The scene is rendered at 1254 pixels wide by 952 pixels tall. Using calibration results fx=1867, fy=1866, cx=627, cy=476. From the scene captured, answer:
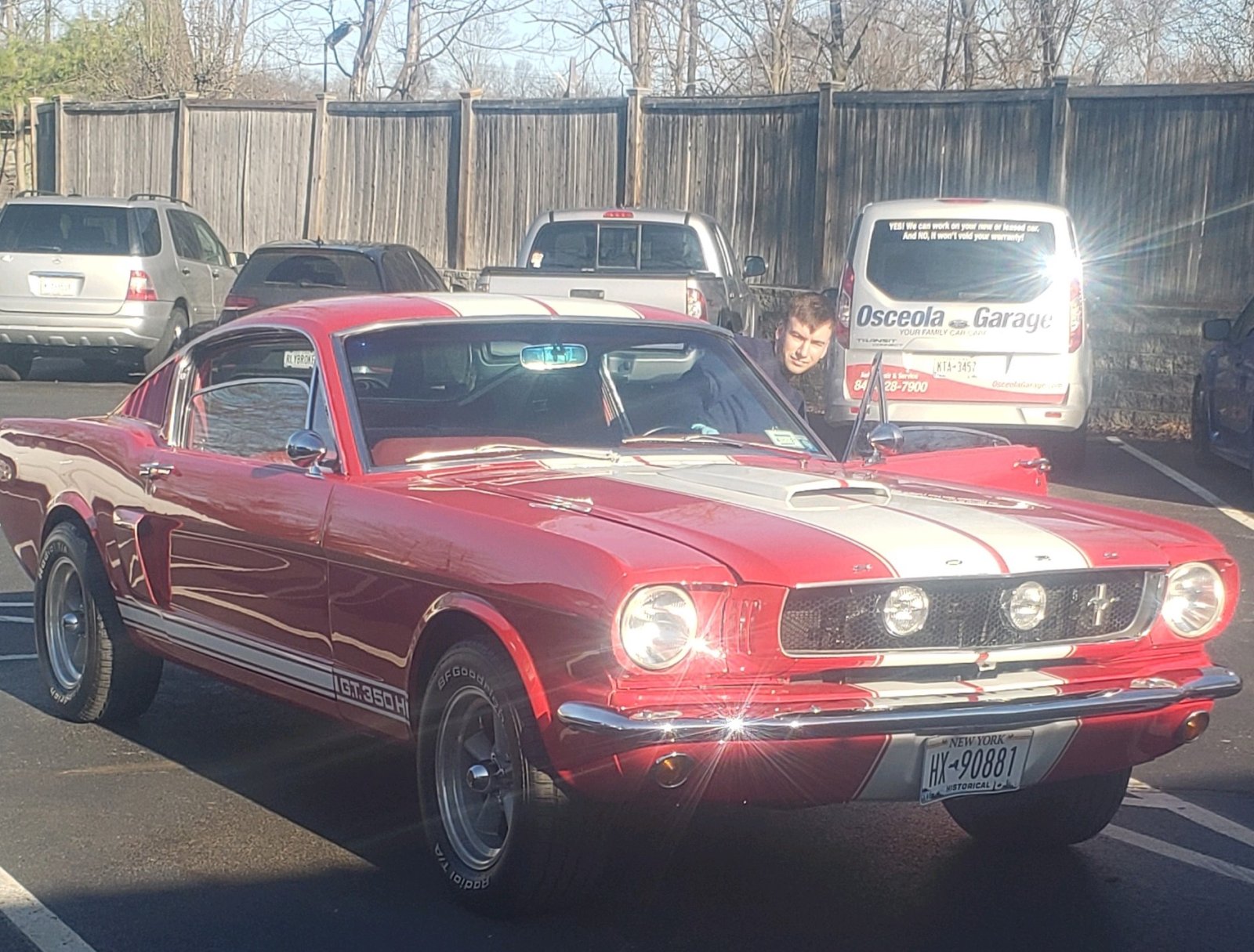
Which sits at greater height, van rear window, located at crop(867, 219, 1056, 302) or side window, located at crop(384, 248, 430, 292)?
van rear window, located at crop(867, 219, 1056, 302)

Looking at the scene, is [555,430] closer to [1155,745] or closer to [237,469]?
[237,469]

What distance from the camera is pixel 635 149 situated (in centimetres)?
2147

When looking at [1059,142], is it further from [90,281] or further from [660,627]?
[660,627]

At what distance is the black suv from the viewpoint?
15.7m

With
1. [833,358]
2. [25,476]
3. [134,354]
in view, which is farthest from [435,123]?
[25,476]

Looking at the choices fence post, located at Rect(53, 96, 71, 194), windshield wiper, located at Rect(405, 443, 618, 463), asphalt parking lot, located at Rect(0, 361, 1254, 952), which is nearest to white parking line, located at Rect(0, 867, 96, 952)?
asphalt parking lot, located at Rect(0, 361, 1254, 952)

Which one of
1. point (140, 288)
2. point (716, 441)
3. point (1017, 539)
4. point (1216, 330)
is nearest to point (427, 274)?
point (140, 288)

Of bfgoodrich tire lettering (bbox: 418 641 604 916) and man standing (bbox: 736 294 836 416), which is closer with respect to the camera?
bfgoodrich tire lettering (bbox: 418 641 604 916)

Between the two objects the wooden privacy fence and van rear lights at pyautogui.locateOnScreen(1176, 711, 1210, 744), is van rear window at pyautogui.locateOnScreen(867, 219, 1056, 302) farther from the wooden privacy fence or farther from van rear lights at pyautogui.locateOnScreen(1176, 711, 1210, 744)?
van rear lights at pyautogui.locateOnScreen(1176, 711, 1210, 744)

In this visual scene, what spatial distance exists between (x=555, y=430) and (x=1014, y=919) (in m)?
1.97

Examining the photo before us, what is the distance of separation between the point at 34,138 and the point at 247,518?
25207 millimetres

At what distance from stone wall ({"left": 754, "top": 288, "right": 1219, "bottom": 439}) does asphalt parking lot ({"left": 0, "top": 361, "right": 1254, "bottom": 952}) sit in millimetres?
10607

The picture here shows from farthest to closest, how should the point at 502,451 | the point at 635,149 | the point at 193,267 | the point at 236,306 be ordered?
the point at 635,149, the point at 193,267, the point at 236,306, the point at 502,451

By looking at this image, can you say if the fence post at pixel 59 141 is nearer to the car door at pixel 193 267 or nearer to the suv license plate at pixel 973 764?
the car door at pixel 193 267
